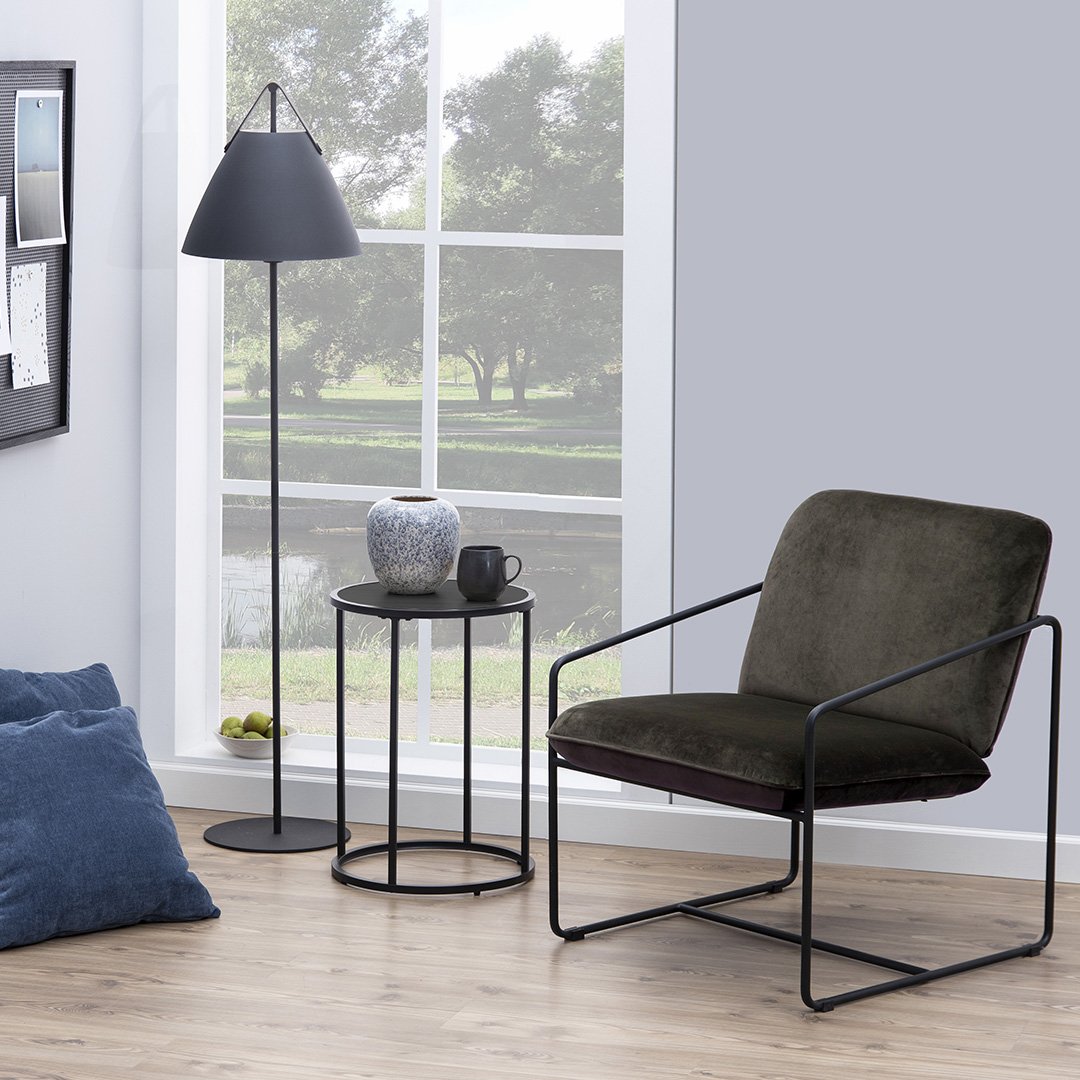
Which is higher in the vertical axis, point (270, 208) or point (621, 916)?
point (270, 208)

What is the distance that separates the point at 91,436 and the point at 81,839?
1125 mm

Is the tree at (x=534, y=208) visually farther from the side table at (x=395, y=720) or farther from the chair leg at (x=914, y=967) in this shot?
the chair leg at (x=914, y=967)

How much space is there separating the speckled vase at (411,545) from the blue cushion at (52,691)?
0.63 m

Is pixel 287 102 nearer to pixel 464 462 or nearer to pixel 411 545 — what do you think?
pixel 464 462

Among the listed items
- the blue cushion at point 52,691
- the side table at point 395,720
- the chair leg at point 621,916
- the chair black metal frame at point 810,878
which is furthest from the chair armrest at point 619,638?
the blue cushion at point 52,691

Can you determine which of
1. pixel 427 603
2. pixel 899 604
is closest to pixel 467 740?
pixel 427 603

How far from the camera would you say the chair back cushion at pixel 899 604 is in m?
3.20

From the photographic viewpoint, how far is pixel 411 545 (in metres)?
3.64

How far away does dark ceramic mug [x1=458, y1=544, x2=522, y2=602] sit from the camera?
3596 mm

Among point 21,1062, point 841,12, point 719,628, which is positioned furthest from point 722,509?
point 21,1062

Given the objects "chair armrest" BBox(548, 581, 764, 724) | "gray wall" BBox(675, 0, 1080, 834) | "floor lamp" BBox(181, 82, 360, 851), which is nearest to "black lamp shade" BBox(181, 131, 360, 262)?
"floor lamp" BBox(181, 82, 360, 851)

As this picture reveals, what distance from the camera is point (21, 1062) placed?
2719mm

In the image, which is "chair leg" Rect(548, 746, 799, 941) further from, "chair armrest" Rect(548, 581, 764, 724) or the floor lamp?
the floor lamp

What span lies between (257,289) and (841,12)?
1592mm
